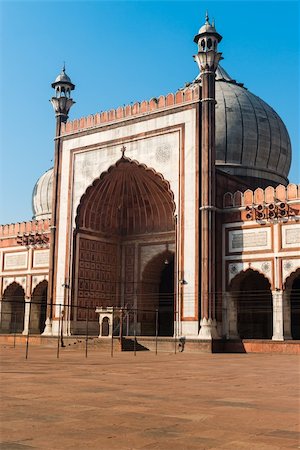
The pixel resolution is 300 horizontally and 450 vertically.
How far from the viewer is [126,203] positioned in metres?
26.1

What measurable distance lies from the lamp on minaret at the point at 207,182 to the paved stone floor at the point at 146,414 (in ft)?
37.5

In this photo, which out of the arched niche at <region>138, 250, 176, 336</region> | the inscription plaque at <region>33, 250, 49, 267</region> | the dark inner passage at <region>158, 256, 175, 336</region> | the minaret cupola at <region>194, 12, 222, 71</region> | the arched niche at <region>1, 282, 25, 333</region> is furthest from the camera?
the arched niche at <region>1, 282, 25, 333</region>

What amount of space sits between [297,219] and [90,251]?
31.9ft

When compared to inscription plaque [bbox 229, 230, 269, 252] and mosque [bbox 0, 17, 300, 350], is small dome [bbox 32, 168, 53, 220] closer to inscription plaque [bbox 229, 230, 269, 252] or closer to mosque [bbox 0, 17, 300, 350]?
mosque [bbox 0, 17, 300, 350]

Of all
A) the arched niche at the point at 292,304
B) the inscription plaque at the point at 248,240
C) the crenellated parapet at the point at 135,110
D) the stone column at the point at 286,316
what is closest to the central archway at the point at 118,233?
the crenellated parapet at the point at 135,110

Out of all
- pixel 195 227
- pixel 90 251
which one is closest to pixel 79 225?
pixel 90 251

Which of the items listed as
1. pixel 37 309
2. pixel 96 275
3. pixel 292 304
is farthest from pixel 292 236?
pixel 37 309

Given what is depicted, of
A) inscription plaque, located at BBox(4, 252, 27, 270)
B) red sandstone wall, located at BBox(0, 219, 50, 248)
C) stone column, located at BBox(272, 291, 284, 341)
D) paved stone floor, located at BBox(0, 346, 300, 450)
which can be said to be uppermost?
red sandstone wall, located at BBox(0, 219, 50, 248)

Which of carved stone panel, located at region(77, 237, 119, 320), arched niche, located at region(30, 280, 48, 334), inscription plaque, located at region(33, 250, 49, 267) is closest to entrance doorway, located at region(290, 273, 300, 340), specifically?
carved stone panel, located at region(77, 237, 119, 320)

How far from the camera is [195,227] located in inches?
805

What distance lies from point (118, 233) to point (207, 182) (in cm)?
734

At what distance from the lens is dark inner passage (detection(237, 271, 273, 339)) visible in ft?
73.7

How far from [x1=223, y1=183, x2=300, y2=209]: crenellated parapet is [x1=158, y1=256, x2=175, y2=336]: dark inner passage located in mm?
5844

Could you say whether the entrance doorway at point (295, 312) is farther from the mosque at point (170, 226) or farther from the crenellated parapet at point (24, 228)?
the crenellated parapet at point (24, 228)
